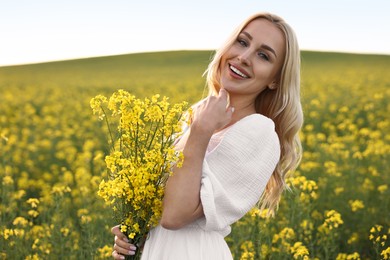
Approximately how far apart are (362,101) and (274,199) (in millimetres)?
11099

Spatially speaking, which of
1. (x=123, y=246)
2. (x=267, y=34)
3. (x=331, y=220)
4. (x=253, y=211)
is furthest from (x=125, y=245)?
(x=331, y=220)

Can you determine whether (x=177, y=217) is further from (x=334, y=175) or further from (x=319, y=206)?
(x=334, y=175)

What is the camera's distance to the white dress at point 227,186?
227 cm

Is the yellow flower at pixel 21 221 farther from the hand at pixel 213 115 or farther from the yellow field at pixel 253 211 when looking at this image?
the hand at pixel 213 115

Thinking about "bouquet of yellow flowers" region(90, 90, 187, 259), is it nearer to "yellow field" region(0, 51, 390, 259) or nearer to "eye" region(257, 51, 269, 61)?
"eye" region(257, 51, 269, 61)

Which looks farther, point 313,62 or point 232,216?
point 313,62

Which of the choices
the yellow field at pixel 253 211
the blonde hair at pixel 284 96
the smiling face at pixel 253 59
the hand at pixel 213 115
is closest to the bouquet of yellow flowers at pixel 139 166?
the hand at pixel 213 115

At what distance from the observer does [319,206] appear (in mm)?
5844

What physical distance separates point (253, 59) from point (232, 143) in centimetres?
38

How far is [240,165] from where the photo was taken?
2.30 m

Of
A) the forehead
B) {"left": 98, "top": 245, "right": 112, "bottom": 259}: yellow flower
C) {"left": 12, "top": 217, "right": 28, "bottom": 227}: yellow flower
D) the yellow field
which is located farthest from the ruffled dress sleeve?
{"left": 12, "top": 217, "right": 28, "bottom": 227}: yellow flower

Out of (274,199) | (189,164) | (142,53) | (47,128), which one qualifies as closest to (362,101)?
(47,128)

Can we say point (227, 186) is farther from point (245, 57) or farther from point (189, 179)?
point (245, 57)

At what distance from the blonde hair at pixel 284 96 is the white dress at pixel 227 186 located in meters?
0.25
